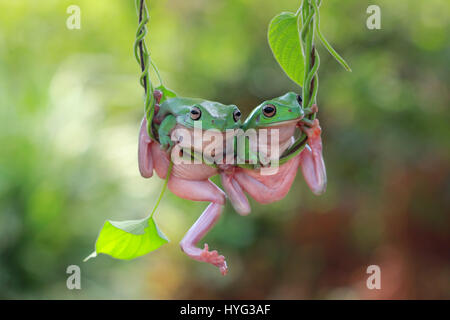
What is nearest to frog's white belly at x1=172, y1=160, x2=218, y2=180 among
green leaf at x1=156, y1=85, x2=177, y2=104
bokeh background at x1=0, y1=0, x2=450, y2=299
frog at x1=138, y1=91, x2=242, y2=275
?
frog at x1=138, y1=91, x2=242, y2=275

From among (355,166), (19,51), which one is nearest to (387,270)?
(355,166)

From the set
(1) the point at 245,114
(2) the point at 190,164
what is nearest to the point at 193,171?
(2) the point at 190,164

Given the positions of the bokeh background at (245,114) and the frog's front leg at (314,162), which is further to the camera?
the bokeh background at (245,114)

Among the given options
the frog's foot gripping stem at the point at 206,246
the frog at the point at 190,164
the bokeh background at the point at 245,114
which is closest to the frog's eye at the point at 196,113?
the frog at the point at 190,164

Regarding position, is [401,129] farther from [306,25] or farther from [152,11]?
[306,25]

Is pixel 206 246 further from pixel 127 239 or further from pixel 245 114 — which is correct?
pixel 245 114

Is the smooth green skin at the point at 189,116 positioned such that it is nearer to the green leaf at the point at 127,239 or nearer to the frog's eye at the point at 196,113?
the frog's eye at the point at 196,113
